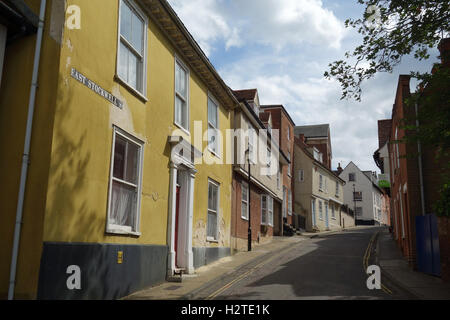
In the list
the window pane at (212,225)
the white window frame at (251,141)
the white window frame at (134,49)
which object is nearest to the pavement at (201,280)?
the window pane at (212,225)

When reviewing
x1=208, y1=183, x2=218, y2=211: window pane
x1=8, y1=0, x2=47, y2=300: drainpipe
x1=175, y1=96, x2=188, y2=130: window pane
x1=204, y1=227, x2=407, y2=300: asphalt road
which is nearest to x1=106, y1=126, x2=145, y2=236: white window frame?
x1=8, y1=0, x2=47, y2=300: drainpipe

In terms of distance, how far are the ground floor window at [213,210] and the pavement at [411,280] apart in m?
6.06

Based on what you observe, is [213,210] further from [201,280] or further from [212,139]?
[201,280]

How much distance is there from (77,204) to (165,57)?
18.7 ft

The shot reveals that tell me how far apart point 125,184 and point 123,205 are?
18.2 inches

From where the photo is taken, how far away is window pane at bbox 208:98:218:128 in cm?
1541

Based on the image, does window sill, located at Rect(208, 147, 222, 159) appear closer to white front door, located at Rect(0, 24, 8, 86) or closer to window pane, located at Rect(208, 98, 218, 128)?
window pane, located at Rect(208, 98, 218, 128)

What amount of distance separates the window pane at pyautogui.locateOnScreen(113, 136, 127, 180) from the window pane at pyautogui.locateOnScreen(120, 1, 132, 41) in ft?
8.05

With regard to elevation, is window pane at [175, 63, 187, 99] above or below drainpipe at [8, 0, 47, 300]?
above

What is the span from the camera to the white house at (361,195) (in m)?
64.4

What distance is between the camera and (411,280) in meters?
11.9

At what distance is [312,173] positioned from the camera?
39.3 metres

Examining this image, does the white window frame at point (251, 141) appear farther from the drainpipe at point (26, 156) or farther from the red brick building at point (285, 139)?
the drainpipe at point (26, 156)
